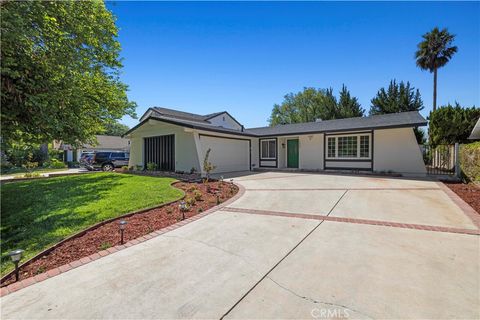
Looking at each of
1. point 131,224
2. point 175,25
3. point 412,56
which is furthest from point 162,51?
point 412,56

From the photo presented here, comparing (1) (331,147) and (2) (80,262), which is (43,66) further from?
(1) (331,147)

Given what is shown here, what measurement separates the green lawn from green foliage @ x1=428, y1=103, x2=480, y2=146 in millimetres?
19725

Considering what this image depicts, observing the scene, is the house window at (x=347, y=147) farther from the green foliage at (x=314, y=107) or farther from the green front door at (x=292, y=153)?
the green foliage at (x=314, y=107)

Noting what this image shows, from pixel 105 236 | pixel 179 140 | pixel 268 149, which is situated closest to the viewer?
pixel 105 236

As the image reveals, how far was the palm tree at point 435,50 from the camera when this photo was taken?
22438 mm

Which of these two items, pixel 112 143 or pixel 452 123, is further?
pixel 112 143

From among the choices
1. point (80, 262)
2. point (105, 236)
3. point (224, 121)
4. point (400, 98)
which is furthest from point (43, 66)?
point (400, 98)

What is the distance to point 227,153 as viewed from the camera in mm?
15789

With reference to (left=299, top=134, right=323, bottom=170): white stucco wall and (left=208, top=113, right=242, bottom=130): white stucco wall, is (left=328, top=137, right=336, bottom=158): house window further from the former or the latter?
(left=208, top=113, right=242, bottom=130): white stucco wall

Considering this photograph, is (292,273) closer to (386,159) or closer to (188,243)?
(188,243)

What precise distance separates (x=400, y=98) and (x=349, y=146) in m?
18.0

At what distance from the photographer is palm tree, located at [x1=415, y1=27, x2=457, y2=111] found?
883 inches

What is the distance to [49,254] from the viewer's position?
3709 mm

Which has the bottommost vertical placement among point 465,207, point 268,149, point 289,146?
point 465,207
